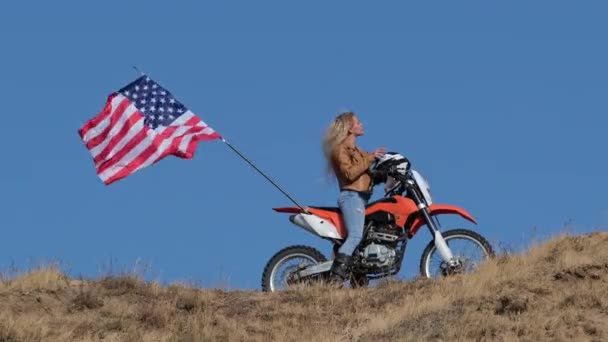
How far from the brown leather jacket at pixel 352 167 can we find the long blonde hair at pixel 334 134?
0.07m

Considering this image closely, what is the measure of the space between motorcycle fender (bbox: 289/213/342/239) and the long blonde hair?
0.61 meters

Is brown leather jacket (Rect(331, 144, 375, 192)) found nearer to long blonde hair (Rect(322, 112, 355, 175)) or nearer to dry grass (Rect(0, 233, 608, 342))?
long blonde hair (Rect(322, 112, 355, 175))

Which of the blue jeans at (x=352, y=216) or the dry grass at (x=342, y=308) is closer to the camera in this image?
the dry grass at (x=342, y=308)

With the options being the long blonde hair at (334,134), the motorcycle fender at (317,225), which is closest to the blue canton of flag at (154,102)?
the long blonde hair at (334,134)

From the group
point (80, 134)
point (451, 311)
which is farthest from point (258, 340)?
point (80, 134)

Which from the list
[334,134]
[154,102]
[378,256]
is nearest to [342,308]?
[378,256]

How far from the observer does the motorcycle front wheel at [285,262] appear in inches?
630

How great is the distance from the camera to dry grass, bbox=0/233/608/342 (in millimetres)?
13266

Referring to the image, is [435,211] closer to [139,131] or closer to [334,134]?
[334,134]

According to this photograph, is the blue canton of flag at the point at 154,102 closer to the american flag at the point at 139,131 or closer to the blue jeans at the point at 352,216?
the american flag at the point at 139,131

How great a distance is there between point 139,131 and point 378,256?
356 centimetres

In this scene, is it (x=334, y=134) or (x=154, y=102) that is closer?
(x=334, y=134)

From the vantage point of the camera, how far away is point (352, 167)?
16.1 metres

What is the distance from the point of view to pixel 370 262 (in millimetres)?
15992
